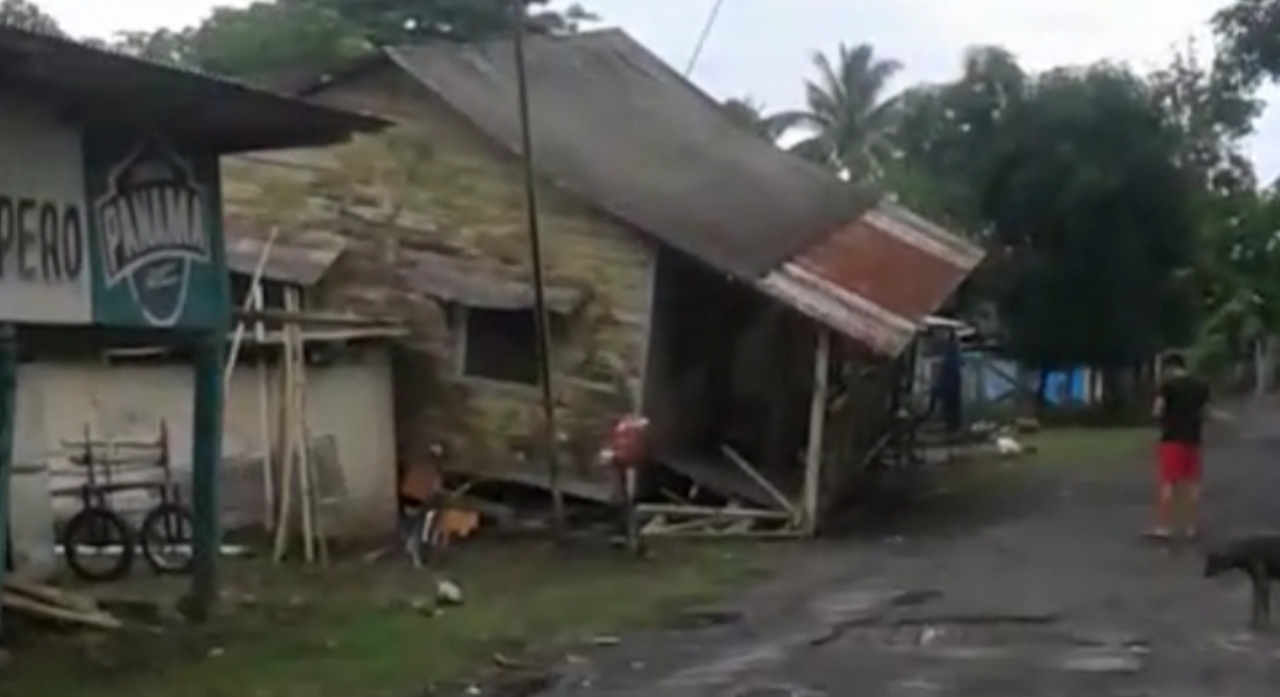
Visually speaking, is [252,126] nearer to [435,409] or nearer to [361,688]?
[361,688]

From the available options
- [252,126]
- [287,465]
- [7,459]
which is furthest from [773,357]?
[7,459]

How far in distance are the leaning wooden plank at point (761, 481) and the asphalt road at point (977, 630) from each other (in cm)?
123

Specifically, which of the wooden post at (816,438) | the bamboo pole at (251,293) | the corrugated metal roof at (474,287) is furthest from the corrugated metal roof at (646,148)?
the bamboo pole at (251,293)

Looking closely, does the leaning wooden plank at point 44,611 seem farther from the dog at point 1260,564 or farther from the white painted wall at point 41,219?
the dog at point 1260,564

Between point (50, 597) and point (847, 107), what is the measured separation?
61963mm

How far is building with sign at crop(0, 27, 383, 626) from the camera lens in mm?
13492

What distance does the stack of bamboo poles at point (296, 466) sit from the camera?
2130 centimetres

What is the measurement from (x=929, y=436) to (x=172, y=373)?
1966 cm

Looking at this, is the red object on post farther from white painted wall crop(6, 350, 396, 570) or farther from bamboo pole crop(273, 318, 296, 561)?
bamboo pole crop(273, 318, 296, 561)

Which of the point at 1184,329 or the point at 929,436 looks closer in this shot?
the point at 929,436

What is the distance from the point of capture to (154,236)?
15328mm

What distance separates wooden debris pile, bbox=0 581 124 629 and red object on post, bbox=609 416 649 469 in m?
8.48

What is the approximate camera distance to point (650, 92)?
32.8 metres

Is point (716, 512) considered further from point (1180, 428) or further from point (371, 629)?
point (371, 629)
